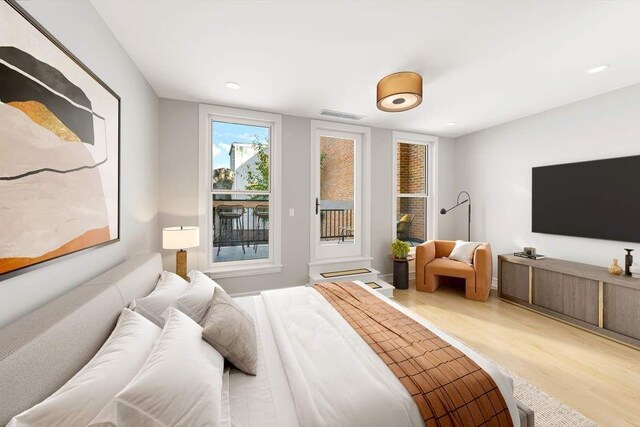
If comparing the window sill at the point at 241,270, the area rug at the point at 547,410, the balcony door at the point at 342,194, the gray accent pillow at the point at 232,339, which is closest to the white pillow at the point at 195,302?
the gray accent pillow at the point at 232,339

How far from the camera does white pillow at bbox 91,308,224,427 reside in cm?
77

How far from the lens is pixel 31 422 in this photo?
683 mm

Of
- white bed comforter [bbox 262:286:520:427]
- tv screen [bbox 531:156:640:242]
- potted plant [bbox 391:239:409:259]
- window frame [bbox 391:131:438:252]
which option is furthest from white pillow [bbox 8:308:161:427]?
tv screen [bbox 531:156:640:242]

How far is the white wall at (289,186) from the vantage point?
3166mm

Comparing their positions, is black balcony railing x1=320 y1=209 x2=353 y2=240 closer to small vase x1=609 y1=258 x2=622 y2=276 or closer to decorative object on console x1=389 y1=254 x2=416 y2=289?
decorative object on console x1=389 y1=254 x2=416 y2=289

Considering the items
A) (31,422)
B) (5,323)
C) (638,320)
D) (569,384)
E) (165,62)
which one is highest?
(165,62)

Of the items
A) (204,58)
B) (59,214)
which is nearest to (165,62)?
(204,58)

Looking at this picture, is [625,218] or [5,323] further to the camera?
[625,218]

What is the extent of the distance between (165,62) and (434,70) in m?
2.55

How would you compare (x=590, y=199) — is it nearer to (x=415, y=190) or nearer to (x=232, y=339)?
(x=415, y=190)

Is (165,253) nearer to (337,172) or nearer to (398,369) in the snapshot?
(337,172)

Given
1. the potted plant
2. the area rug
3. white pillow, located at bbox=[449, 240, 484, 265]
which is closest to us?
the area rug

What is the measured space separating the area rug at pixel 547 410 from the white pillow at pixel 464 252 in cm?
218

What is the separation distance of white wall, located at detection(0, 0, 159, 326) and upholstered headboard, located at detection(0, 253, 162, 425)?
93 millimetres
